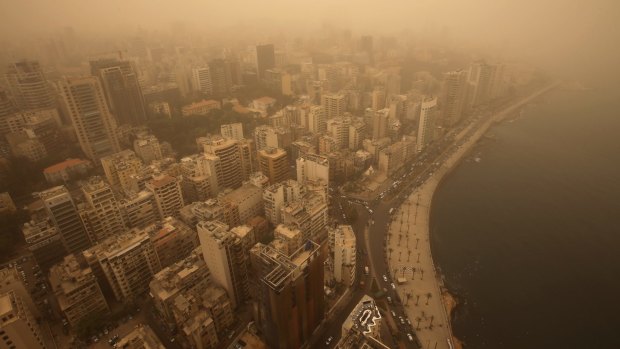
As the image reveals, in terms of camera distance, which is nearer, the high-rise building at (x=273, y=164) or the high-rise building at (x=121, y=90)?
the high-rise building at (x=273, y=164)

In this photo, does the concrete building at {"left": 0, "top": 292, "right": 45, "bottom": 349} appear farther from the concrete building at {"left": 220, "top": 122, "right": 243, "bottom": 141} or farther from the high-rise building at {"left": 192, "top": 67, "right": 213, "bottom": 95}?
the high-rise building at {"left": 192, "top": 67, "right": 213, "bottom": 95}

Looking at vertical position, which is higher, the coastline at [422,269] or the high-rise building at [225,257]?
the high-rise building at [225,257]

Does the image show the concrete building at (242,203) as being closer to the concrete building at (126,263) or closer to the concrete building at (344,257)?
the concrete building at (126,263)

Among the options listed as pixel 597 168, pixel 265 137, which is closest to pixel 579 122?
pixel 597 168

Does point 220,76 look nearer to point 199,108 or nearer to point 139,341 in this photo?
Result: point 199,108

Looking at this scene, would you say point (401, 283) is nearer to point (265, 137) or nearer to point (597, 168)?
point (265, 137)

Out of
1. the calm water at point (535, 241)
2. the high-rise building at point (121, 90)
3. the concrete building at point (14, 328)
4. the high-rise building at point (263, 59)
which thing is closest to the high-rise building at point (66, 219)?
the concrete building at point (14, 328)

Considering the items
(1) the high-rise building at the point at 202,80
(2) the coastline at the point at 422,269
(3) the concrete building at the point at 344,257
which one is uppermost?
(1) the high-rise building at the point at 202,80
